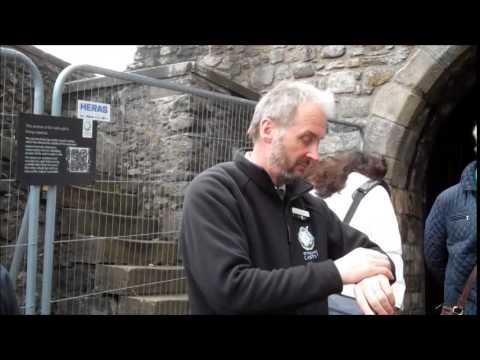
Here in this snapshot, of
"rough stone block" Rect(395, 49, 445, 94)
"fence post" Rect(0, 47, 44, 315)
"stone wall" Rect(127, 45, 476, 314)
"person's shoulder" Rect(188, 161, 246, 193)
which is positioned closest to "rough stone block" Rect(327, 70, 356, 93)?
"stone wall" Rect(127, 45, 476, 314)

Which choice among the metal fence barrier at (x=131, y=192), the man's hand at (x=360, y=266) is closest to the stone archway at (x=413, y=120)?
the metal fence barrier at (x=131, y=192)

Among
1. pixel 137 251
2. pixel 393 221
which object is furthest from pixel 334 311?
pixel 137 251

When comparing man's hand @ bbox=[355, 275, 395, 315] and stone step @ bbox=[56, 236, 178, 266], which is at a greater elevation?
man's hand @ bbox=[355, 275, 395, 315]

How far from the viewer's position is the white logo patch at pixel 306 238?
1.56 meters

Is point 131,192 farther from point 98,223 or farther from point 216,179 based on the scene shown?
point 216,179

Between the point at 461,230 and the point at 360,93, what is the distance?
252 cm

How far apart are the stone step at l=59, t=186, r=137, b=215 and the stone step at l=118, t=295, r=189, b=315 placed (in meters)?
0.60

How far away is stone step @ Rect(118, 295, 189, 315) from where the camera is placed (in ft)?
11.0

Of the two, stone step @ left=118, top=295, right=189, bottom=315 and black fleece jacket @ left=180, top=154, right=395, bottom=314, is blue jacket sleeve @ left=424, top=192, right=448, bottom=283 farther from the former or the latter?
stone step @ left=118, top=295, right=189, bottom=315

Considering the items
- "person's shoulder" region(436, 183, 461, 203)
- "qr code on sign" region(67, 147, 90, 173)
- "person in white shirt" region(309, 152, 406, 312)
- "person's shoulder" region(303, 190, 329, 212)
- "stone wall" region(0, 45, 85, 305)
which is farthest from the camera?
"person's shoulder" region(436, 183, 461, 203)

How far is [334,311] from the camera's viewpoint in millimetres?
2076

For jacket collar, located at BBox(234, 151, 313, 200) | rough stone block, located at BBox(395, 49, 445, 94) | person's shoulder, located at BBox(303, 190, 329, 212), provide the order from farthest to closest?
rough stone block, located at BBox(395, 49, 445, 94), person's shoulder, located at BBox(303, 190, 329, 212), jacket collar, located at BBox(234, 151, 313, 200)

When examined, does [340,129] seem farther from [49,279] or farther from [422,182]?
[49,279]

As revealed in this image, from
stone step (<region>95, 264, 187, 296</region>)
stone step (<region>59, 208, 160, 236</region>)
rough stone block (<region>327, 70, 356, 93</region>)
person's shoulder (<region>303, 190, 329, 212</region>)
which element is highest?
rough stone block (<region>327, 70, 356, 93</region>)
